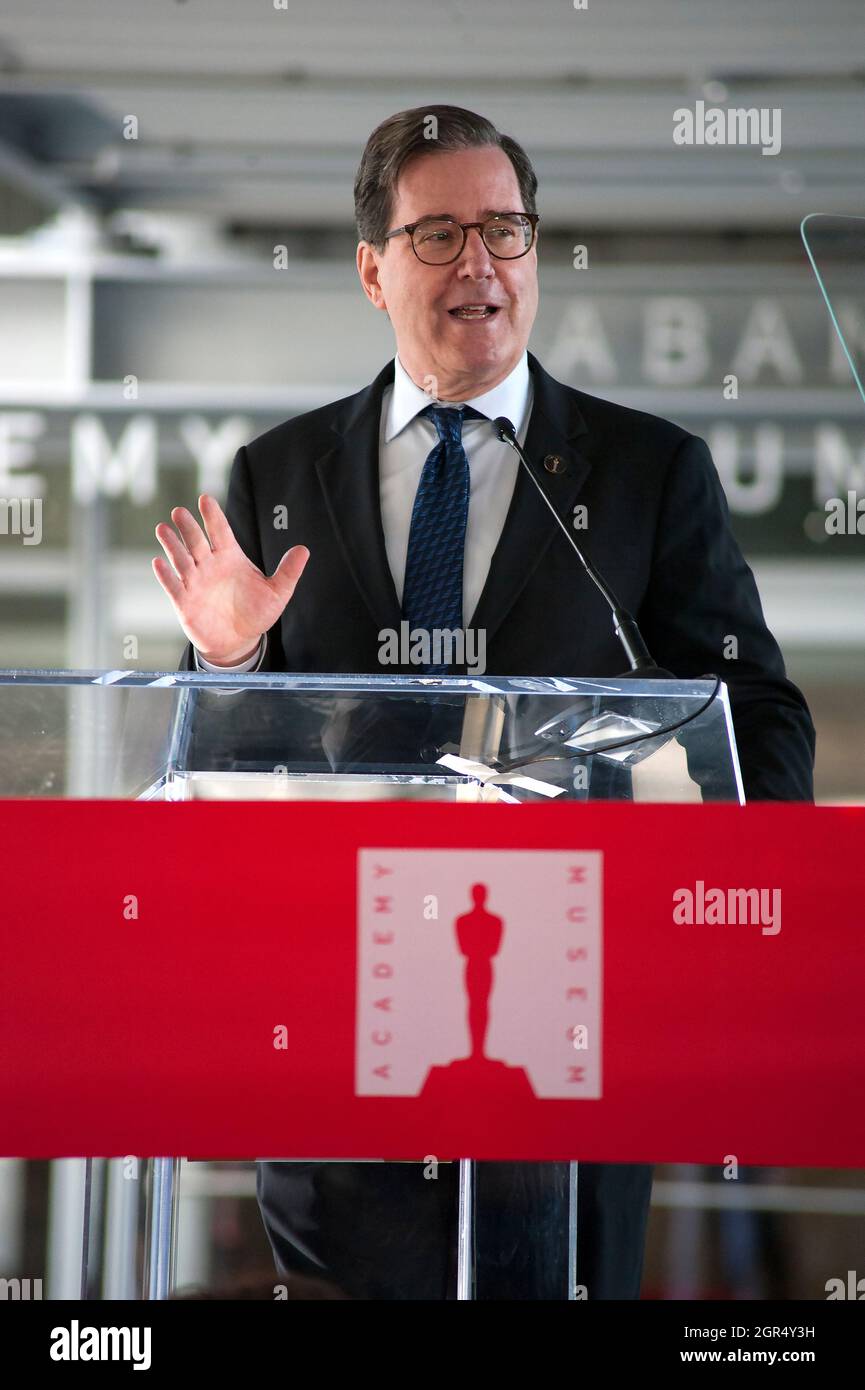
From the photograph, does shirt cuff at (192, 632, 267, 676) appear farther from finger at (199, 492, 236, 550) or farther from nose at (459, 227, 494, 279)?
nose at (459, 227, 494, 279)

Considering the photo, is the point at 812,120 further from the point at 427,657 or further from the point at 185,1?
the point at 427,657

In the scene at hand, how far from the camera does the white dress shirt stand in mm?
1490

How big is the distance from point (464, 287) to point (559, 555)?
0.97 feet

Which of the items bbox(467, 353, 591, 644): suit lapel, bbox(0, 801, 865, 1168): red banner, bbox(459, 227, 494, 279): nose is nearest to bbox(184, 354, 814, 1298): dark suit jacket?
bbox(467, 353, 591, 644): suit lapel

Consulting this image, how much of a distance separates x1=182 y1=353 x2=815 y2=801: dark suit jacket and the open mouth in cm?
9

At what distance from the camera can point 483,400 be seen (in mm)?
1548

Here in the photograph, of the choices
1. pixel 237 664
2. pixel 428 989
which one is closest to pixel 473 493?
pixel 237 664

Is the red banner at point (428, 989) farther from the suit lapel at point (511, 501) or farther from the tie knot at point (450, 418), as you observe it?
the tie knot at point (450, 418)

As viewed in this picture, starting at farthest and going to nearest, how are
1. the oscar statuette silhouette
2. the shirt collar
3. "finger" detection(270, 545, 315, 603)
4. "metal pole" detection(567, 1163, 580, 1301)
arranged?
the shirt collar
"finger" detection(270, 545, 315, 603)
"metal pole" detection(567, 1163, 580, 1301)
the oscar statuette silhouette

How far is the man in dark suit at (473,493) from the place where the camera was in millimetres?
1434

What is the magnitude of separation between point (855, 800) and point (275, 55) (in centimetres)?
211

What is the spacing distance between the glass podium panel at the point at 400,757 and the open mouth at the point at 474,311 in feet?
2.28

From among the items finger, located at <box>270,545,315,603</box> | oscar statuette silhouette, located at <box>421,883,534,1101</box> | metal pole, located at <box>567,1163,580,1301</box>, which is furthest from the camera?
finger, located at <box>270,545,315,603</box>
